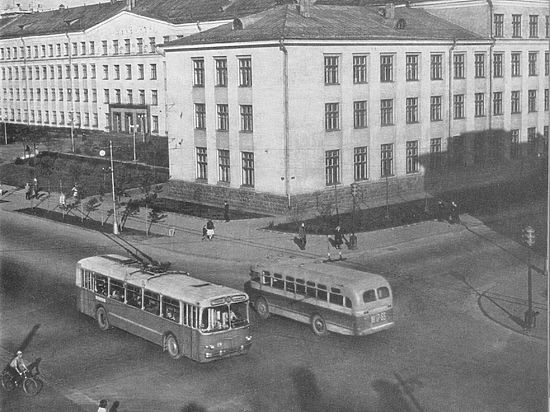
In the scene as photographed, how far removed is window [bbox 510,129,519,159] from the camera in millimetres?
58166

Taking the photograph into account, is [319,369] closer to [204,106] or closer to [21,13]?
[204,106]

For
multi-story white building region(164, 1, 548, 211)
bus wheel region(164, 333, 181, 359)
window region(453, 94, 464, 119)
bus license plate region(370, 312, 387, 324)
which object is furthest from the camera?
window region(453, 94, 464, 119)

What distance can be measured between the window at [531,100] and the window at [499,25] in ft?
15.5

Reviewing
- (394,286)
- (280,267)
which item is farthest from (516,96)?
(280,267)

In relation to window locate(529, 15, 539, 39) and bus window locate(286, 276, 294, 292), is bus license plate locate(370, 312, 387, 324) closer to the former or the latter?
bus window locate(286, 276, 294, 292)

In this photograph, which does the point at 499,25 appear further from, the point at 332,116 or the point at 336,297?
the point at 336,297

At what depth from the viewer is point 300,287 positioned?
2667cm

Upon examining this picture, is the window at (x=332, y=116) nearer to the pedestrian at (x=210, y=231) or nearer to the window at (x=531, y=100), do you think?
the pedestrian at (x=210, y=231)

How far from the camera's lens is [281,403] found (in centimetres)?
2034

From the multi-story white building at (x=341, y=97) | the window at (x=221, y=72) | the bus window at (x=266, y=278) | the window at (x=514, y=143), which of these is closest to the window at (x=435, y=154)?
the multi-story white building at (x=341, y=97)

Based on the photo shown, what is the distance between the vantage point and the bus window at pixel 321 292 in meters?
25.9

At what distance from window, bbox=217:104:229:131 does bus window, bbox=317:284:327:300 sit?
26704mm

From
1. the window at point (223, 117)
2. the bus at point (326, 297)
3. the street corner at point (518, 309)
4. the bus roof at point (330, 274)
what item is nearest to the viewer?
the bus at point (326, 297)

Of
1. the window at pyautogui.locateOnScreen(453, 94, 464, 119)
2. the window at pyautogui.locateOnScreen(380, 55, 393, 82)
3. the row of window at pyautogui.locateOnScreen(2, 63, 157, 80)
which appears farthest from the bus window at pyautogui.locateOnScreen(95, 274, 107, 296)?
the row of window at pyautogui.locateOnScreen(2, 63, 157, 80)
